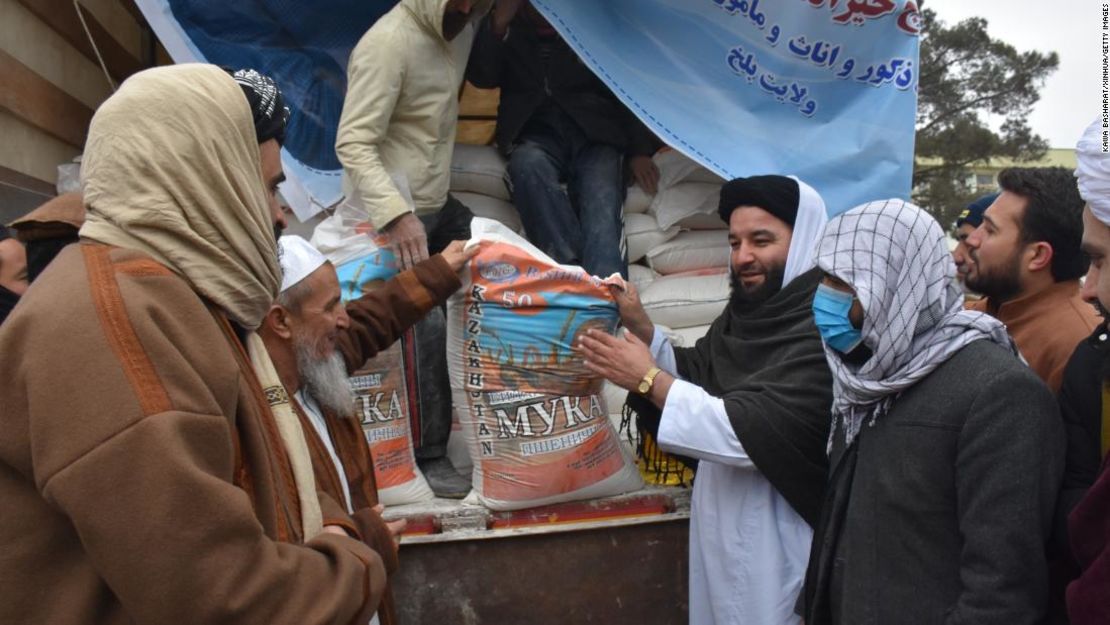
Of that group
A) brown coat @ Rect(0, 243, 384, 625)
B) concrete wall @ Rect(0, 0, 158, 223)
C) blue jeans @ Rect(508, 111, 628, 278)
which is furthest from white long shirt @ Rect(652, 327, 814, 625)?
concrete wall @ Rect(0, 0, 158, 223)

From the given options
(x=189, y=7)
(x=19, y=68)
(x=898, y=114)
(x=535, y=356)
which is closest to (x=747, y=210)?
(x=535, y=356)

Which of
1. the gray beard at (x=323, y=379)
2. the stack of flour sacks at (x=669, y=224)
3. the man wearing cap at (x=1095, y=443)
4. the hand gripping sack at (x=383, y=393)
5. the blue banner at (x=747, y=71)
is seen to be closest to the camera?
the man wearing cap at (x=1095, y=443)

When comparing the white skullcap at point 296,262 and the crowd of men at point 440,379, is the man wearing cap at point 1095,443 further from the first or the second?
the white skullcap at point 296,262

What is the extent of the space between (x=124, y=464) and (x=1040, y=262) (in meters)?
2.19

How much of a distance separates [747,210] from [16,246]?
2.14 meters

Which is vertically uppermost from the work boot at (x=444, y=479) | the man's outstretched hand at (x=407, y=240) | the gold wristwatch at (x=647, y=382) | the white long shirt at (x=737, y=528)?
the man's outstretched hand at (x=407, y=240)

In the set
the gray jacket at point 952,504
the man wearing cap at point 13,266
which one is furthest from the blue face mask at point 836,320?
the man wearing cap at point 13,266

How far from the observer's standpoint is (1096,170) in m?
1.75

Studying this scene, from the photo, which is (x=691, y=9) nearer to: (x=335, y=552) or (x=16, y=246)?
(x=16, y=246)

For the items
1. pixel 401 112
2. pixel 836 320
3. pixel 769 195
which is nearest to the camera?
pixel 836 320

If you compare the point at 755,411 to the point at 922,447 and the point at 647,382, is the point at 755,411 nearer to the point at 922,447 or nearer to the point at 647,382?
the point at 647,382

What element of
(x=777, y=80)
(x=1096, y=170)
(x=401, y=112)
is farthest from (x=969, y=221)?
(x=401, y=112)

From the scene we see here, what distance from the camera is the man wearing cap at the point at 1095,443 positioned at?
62.2 inches

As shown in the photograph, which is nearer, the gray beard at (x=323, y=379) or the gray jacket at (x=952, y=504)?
the gray jacket at (x=952, y=504)
